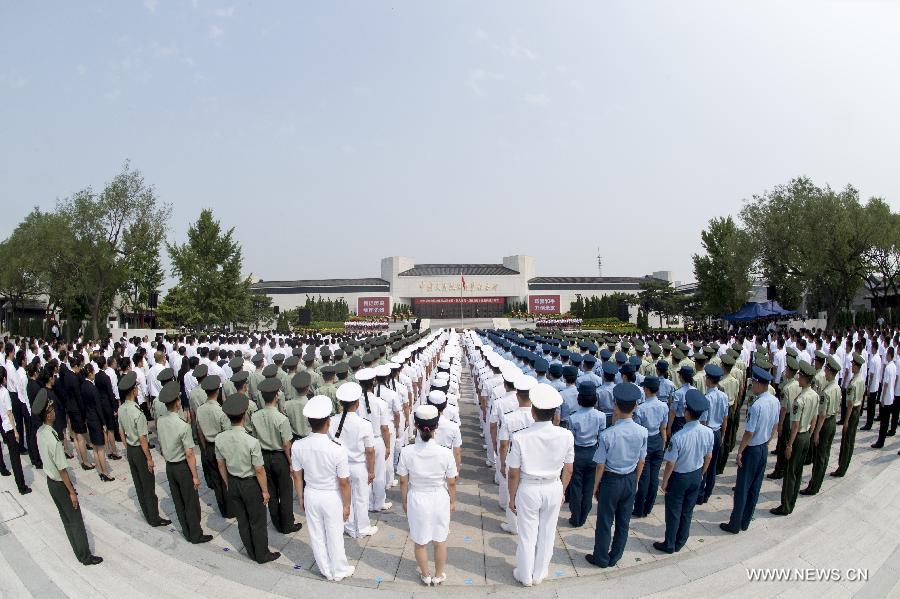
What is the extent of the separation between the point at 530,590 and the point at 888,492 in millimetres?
5039

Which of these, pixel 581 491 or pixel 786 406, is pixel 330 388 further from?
pixel 786 406

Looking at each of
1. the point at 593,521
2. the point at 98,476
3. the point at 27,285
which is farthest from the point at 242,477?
the point at 27,285

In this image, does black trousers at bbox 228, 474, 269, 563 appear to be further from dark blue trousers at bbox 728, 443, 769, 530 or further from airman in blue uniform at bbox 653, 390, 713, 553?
dark blue trousers at bbox 728, 443, 769, 530

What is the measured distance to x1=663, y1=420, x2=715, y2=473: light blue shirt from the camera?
436 cm

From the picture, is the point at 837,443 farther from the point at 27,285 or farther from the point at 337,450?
the point at 27,285

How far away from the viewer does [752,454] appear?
4.88m

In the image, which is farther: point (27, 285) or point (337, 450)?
point (27, 285)

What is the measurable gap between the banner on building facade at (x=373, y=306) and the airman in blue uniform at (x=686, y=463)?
53621 millimetres

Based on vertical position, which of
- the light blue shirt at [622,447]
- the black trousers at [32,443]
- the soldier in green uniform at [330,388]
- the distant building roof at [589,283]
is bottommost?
the black trousers at [32,443]

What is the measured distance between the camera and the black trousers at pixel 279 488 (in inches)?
197

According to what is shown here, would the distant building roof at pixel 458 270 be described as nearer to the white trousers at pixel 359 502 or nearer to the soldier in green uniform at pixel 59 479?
the white trousers at pixel 359 502

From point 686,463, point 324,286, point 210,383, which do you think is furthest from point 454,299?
point 686,463

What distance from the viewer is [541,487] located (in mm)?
3842

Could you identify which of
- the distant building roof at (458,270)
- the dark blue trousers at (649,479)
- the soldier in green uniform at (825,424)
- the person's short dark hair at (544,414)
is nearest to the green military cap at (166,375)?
the person's short dark hair at (544,414)
